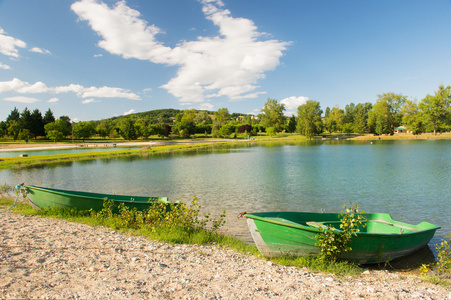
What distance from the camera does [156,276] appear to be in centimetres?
675

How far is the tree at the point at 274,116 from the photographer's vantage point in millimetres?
152750

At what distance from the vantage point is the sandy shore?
5875 millimetres

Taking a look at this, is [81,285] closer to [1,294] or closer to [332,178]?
[1,294]

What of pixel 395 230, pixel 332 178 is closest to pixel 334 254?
pixel 395 230

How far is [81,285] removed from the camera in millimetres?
5980

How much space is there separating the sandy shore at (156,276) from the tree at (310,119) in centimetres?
12497

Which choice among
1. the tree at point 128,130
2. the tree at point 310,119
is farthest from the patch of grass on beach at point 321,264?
the tree at point 310,119

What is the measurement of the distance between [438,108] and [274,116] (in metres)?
72.5

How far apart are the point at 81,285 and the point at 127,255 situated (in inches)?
81.0

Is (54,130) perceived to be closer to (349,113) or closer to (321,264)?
(321,264)

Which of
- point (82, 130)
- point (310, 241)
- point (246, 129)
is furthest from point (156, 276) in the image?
point (246, 129)

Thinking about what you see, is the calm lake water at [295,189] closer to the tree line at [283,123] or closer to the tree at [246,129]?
the tree line at [283,123]

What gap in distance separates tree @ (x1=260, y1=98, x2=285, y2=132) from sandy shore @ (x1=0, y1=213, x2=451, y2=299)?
5705 inches

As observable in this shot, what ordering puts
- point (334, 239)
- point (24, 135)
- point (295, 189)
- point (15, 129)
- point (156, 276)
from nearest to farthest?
1. point (156, 276)
2. point (334, 239)
3. point (295, 189)
4. point (24, 135)
5. point (15, 129)
